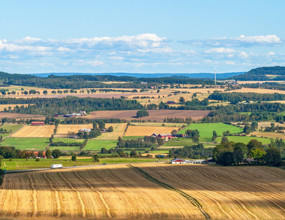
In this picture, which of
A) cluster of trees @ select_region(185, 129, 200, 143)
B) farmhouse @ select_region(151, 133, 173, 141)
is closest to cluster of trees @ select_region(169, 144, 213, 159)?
cluster of trees @ select_region(185, 129, 200, 143)

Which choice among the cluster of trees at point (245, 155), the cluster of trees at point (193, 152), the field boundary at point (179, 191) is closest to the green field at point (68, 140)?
the cluster of trees at point (193, 152)

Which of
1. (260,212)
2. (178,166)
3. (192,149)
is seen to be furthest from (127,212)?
(192,149)

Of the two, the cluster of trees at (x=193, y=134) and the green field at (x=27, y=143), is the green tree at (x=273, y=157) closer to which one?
the cluster of trees at (x=193, y=134)

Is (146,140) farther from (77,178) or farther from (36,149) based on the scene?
(77,178)

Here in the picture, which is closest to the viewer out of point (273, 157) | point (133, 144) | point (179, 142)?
point (273, 157)

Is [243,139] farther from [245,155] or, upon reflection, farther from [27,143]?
[27,143]

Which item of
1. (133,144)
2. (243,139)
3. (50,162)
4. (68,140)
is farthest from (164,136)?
(50,162)

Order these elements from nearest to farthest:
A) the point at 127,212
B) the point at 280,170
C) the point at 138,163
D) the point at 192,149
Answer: the point at 127,212 < the point at 280,170 < the point at 138,163 < the point at 192,149
